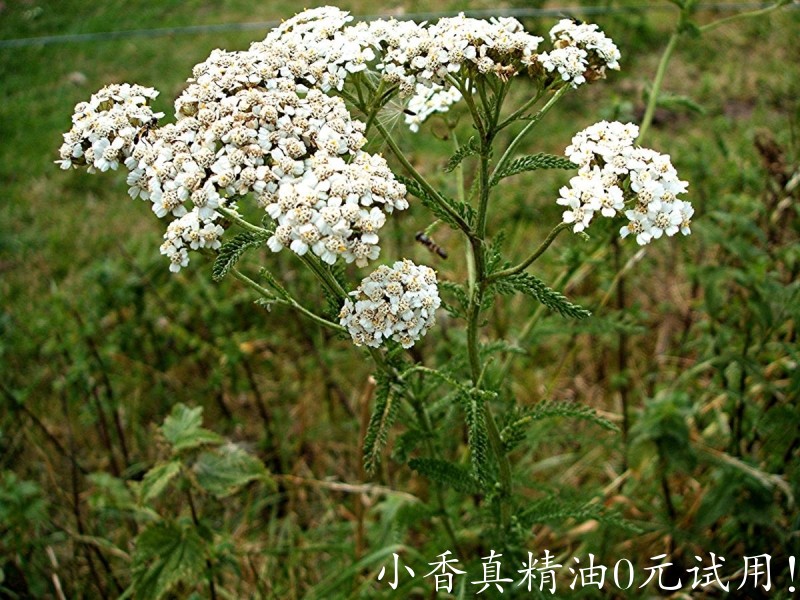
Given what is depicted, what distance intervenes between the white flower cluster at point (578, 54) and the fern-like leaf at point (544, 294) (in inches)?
17.9

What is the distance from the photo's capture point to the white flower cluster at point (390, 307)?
1600 millimetres

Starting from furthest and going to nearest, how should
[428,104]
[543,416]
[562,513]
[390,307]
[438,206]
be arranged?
[428,104] → [562,513] → [543,416] → [438,206] → [390,307]

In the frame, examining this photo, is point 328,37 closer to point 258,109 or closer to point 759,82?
point 258,109

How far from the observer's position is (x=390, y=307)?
160cm

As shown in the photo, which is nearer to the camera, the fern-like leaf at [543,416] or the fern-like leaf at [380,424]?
the fern-like leaf at [380,424]

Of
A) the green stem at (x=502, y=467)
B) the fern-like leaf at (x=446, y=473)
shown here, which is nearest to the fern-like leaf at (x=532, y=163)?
the green stem at (x=502, y=467)

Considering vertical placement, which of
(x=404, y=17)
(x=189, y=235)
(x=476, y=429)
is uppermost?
(x=404, y=17)

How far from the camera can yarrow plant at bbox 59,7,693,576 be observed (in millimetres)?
1563

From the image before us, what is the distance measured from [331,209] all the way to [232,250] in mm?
250

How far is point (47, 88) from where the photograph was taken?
20.2 feet

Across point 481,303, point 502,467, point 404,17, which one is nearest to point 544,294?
point 481,303

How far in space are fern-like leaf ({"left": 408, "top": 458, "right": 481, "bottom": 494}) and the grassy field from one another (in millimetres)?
85

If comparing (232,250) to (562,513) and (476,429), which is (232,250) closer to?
(476,429)

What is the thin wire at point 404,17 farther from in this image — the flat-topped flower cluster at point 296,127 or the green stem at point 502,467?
the green stem at point 502,467
